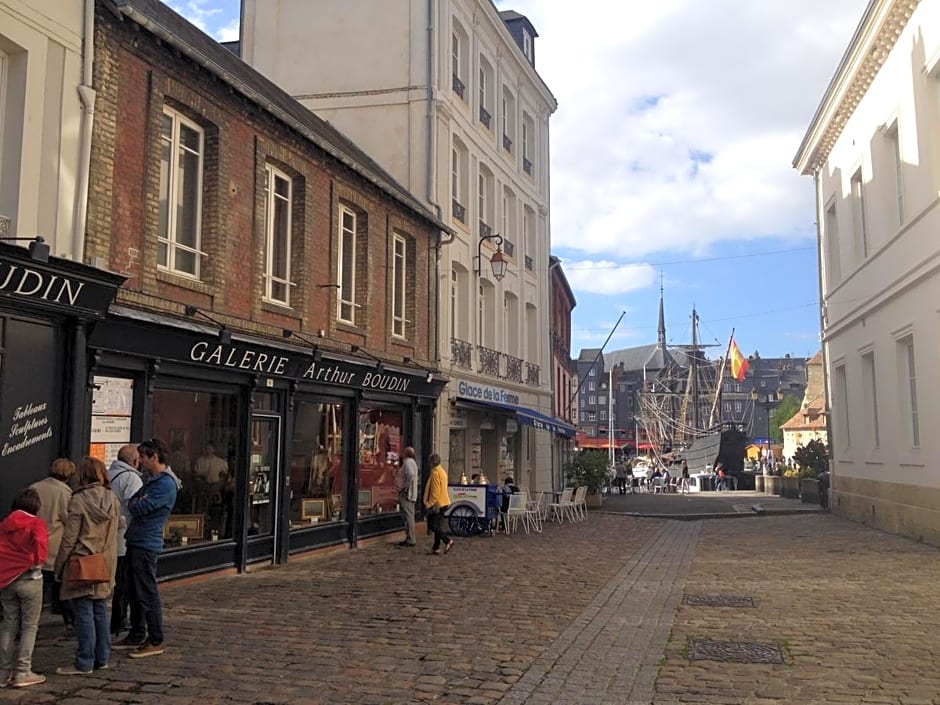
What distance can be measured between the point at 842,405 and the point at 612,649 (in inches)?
682

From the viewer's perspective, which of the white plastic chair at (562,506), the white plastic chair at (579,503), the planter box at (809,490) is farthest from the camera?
the planter box at (809,490)

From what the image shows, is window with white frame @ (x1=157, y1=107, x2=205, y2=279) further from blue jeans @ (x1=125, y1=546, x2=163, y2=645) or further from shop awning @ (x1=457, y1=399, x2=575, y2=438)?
shop awning @ (x1=457, y1=399, x2=575, y2=438)

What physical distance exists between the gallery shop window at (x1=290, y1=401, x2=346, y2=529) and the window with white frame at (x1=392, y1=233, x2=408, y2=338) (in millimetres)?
2845

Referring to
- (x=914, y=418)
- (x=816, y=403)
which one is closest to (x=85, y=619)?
(x=914, y=418)

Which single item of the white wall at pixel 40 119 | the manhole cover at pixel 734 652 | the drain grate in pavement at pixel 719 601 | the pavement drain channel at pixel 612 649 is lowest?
the pavement drain channel at pixel 612 649

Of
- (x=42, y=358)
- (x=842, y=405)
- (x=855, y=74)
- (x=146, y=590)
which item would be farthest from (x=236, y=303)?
(x=842, y=405)

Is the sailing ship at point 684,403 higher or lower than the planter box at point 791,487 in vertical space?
higher

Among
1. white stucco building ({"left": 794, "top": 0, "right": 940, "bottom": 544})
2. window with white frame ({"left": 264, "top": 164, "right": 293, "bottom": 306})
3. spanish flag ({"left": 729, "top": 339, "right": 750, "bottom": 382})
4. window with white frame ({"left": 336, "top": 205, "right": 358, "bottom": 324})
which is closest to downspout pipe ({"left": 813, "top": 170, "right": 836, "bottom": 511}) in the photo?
white stucco building ({"left": 794, "top": 0, "right": 940, "bottom": 544})

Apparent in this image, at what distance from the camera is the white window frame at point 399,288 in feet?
55.3

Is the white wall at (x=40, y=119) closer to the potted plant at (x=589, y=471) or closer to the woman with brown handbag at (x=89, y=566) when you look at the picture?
the woman with brown handbag at (x=89, y=566)

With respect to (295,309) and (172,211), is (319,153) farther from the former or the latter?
(172,211)

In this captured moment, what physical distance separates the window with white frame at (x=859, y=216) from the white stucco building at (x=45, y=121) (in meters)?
16.1

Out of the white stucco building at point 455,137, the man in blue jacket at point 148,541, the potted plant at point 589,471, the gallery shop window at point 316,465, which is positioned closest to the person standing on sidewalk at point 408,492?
the gallery shop window at point 316,465

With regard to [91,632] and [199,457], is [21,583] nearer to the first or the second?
[91,632]
